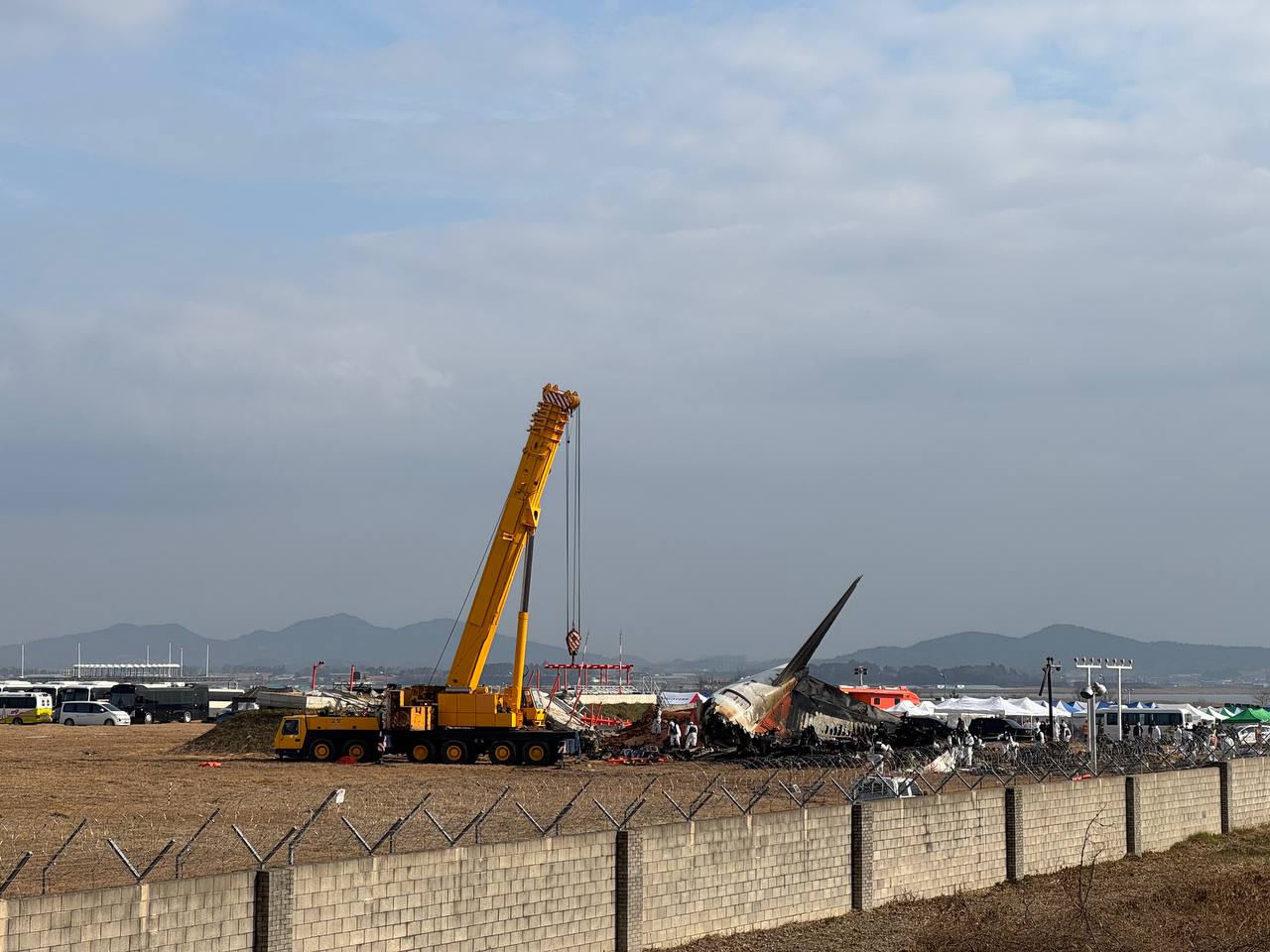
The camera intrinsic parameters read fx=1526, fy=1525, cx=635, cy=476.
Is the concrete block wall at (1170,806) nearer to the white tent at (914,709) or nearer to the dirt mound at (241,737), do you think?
the dirt mound at (241,737)

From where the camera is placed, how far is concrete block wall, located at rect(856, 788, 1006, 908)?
24.3 m

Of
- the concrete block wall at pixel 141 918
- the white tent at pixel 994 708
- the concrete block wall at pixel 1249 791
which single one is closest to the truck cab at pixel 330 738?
the concrete block wall at pixel 1249 791

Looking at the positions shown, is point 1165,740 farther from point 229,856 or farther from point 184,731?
point 184,731

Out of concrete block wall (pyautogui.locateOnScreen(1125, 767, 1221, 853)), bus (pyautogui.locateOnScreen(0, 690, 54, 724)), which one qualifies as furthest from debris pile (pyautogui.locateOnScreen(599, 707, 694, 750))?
bus (pyautogui.locateOnScreen(0, 690, 54, 724))

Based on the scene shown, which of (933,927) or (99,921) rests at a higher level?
(99,921)

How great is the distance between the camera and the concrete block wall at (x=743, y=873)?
20.2 meters

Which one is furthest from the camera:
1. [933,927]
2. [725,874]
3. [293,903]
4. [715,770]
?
[715,770]

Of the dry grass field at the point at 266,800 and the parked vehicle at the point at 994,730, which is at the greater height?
the dry grass field at the point at 266,800

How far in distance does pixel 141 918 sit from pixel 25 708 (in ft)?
302

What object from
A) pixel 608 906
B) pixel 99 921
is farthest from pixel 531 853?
pixel 99 921

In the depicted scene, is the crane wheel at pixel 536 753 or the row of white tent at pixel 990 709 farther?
the row of white tent at pixel 990 709

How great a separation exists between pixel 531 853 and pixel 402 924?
2050 mm

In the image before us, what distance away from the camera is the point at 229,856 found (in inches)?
933

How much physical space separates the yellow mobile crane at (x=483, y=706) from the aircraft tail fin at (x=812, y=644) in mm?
12760
